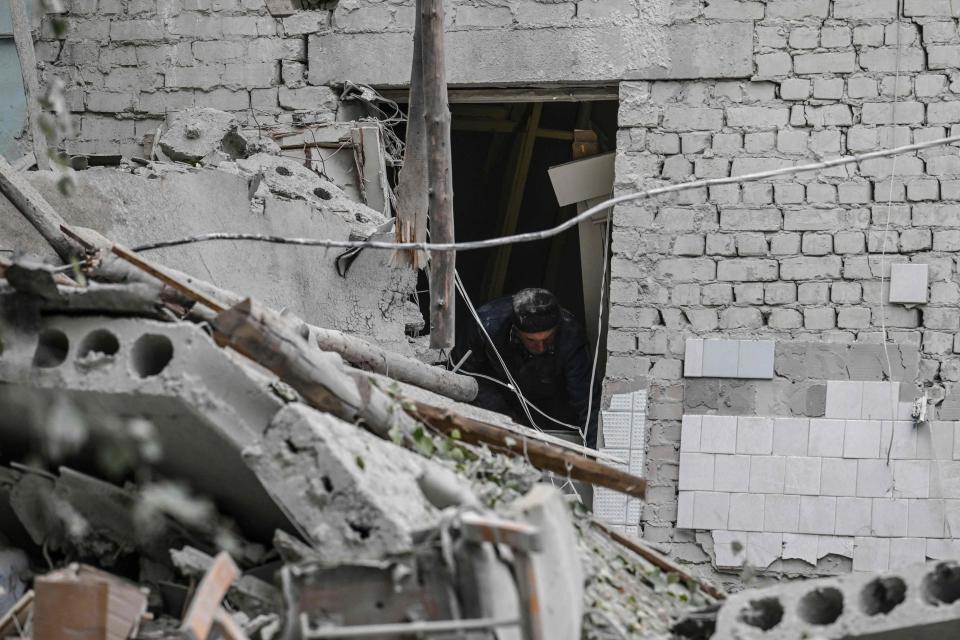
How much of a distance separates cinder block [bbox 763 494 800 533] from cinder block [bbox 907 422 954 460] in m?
0.77

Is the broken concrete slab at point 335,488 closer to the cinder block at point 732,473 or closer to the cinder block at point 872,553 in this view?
the cinder block at point 732,473

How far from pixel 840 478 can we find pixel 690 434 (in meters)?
0.90

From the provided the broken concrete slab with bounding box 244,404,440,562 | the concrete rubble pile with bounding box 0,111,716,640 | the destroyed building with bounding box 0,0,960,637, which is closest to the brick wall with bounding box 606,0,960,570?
the destroyed building with bounding box 0,0,960,637

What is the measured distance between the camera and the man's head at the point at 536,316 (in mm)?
9281

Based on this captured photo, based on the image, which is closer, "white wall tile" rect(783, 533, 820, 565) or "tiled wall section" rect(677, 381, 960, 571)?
"tiled wall section" rect(677, 381, 960, 571)

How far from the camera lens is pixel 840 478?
847cm

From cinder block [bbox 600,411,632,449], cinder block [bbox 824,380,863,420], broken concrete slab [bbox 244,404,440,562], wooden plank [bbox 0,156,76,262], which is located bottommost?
cinder block [bbox 600,411,632,449]

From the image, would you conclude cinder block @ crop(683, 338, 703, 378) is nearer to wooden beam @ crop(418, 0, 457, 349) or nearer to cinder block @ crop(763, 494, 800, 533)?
cinder block @ crop(763, 494, 800, 533)

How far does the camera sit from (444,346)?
24.3ft

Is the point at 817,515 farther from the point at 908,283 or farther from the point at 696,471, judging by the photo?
the point at 908,283

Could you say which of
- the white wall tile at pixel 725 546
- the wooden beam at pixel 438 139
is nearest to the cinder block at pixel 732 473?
the white wall tile at pixel 725 546

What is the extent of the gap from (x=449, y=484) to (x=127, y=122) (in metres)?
6.39

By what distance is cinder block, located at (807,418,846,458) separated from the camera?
849cm

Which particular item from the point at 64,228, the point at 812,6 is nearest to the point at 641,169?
the point at 812,6
